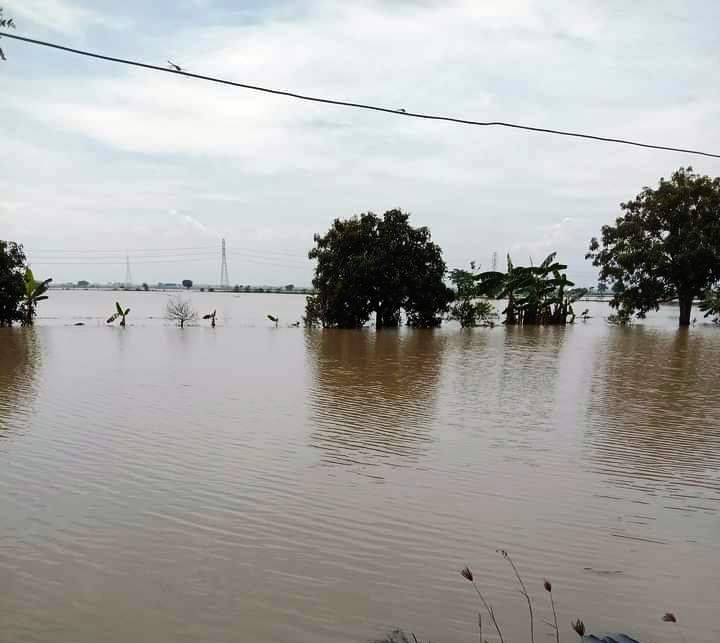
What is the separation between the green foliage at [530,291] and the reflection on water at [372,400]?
16.4 metres

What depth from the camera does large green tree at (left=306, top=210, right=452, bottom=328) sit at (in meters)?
34.0

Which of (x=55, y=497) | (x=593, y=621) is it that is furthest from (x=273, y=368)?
(x=593, y=621)

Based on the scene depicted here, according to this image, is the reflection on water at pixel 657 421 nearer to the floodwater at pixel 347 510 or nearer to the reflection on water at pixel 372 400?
the floodwater at pixel 347 510

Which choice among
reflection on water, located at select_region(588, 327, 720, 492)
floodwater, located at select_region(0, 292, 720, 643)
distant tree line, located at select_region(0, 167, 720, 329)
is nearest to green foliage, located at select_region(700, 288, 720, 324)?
distant tree line, located at select_region(0, 167, 720, 329)

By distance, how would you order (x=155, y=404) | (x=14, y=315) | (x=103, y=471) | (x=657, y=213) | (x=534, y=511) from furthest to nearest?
(x=657, y=213) < (x=14, y=315) < (x=155, y=404) < (x=103, y=471) < (x=534, y=511)

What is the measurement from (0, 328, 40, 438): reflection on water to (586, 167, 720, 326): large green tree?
1285 inches

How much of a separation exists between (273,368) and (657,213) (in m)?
30.4

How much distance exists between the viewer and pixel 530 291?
40281 millimetres

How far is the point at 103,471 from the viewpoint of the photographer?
272 inches

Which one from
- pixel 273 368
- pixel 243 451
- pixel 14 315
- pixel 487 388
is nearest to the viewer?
pixel 243 451

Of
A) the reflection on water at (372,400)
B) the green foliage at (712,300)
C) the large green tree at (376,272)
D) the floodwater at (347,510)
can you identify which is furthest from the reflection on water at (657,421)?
the green foliage at (712,300)

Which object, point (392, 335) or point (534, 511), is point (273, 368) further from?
point (392, 335)

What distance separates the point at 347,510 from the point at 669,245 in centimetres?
3725

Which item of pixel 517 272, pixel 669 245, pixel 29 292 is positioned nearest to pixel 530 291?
pixel 517 272
